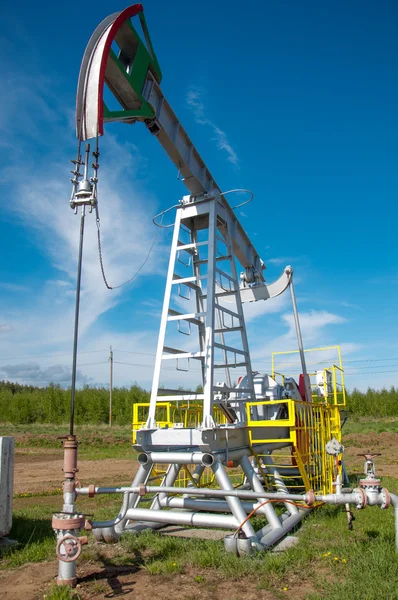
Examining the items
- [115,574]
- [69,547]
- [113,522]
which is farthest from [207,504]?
[69,547]

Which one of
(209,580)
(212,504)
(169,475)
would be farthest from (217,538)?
(209,580)

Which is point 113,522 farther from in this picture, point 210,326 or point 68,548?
point 210,326

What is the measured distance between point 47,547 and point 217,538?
195 centimetres

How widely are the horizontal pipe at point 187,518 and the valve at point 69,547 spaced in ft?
5.45

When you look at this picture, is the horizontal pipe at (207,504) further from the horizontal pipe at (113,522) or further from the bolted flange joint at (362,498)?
the bolted flange joint at (362,498)

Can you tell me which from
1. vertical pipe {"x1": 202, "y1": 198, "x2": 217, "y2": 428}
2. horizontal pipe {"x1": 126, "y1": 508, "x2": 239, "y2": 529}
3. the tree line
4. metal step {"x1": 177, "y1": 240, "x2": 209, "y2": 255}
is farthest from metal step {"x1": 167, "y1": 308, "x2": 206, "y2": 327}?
the tree line

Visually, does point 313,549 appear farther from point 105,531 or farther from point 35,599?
point 35,599

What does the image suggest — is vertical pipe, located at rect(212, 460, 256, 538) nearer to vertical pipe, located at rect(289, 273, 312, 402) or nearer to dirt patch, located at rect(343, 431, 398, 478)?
vertical pipe, located at rect(289, 273, 312, 402)

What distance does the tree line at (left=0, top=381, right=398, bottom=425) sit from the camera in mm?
44031

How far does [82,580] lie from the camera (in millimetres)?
4316

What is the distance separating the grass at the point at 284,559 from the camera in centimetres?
404

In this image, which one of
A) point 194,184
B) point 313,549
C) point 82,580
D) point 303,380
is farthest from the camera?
point 303,380

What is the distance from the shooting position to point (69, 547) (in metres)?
4.02

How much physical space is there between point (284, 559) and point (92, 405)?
41573mm
